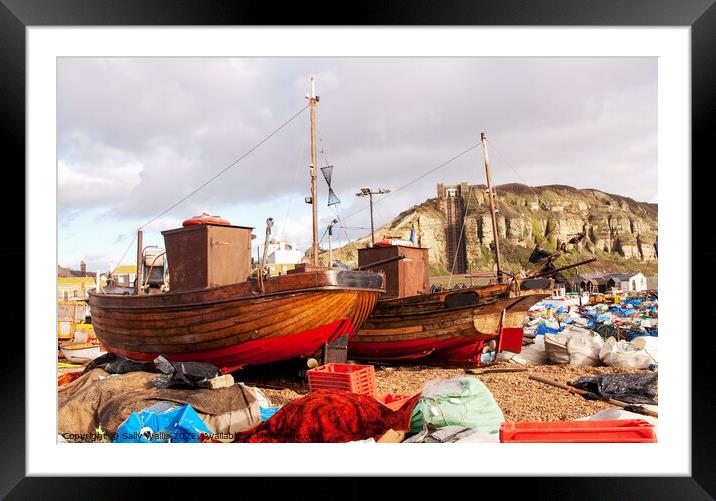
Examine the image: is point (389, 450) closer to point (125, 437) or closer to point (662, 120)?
point (125, 437)

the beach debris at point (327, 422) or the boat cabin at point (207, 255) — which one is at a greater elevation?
the boat cabin at point (207, 255)

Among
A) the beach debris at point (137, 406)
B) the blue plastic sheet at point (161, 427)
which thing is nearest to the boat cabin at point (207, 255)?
the beach debris at point (137, 406)

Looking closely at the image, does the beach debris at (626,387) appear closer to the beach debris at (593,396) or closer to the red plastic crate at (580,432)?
the beach debris at (593,396)

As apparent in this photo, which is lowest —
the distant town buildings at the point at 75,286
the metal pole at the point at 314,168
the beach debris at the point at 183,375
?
the beach debris at the point at 183,375

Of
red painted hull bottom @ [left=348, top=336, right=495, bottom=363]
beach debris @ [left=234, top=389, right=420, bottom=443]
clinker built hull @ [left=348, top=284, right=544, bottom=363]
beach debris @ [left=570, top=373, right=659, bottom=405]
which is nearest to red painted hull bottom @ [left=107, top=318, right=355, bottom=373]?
beach debris @ [left=234, top=389, right=420, bottom=443]

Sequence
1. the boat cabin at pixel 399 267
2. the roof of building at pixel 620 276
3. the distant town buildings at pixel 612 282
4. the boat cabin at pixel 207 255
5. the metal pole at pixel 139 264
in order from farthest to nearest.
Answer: the roof of building at pixel 620 276, the distant town buildings at pixel 612 282, the boat cabin at pixel 399 267, the metal pole at pixel 139 264, the boat cabin at pixel 207 255

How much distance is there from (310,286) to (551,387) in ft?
12.0

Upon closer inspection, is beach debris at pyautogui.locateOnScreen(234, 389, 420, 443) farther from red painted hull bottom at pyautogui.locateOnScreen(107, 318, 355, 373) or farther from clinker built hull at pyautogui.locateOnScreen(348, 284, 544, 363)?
clinker built hull at pyautogui.locateOnScreen(348, 284, 544, 363)

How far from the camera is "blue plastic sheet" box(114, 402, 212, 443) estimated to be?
4641mm
